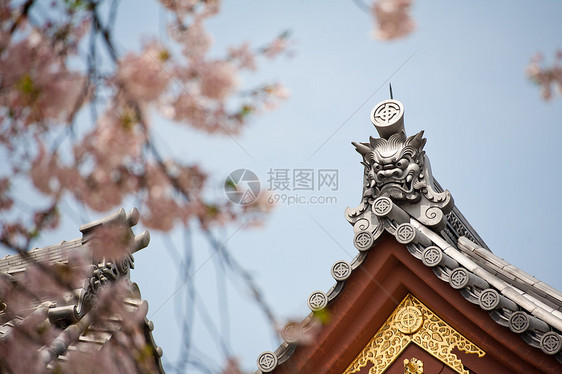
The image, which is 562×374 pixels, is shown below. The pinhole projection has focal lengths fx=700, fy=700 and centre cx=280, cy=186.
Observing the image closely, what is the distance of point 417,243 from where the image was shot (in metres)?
7.25

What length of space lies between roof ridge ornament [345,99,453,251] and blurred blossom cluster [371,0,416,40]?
209 cm

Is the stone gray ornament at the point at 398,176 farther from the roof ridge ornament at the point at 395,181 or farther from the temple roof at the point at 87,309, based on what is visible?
the temple roof at the point at 87,309

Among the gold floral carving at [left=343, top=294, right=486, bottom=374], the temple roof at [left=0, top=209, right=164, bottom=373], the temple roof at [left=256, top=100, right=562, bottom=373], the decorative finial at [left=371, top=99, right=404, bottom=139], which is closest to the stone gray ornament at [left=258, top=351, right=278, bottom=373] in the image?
the temple roof at [left=256, top=100, right=562, bottom=373]

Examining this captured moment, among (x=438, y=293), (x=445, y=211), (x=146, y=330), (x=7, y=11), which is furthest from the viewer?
(x=146, y=330)

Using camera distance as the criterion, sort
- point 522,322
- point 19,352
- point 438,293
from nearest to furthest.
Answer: point 19,352 → point 522,322 → point 438,293

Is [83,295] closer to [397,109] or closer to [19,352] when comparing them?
[19,352]

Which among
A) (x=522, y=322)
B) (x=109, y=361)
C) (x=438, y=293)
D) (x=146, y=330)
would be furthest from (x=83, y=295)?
(x=522, y=322)

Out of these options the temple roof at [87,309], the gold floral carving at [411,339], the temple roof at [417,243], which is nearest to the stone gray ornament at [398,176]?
the temple roof at [417,243]

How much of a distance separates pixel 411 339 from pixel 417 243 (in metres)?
0.98

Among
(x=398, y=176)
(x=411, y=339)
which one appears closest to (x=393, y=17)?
(x=398, y=176)

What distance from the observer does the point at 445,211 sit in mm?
7648

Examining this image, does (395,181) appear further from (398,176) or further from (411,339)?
(411,339)

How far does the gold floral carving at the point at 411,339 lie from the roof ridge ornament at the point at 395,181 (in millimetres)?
865

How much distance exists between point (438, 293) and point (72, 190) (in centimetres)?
394
